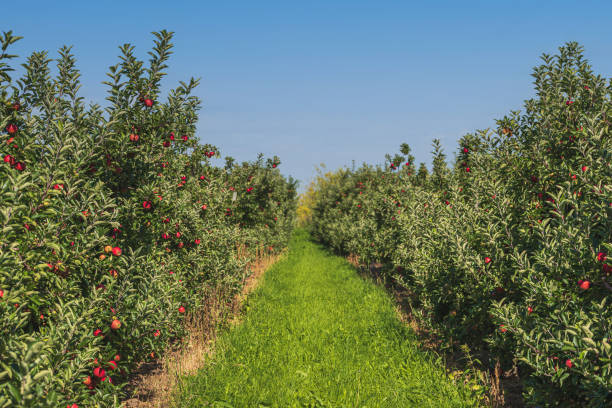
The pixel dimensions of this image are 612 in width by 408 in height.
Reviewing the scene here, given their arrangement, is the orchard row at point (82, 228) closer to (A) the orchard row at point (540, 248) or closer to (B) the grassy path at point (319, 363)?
(B) the grassy path at point (319, 363)

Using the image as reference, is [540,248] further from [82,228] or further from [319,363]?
[82,228]

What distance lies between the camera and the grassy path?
385 cm

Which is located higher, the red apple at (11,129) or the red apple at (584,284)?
the red apple at (11,129)

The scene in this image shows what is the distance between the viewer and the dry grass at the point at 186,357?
4.00 metres

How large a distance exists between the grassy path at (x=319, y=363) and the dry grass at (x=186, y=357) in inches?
8.8

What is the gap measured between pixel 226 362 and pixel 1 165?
3.47m

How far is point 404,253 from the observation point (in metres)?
6.86

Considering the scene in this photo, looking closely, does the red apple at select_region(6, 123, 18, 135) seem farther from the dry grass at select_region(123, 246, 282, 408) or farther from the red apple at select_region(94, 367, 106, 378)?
the dry grass at select_region(123, 246, 282, 408)

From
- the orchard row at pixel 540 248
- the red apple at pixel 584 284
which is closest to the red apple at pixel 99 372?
the orchard row at pixel 540 248

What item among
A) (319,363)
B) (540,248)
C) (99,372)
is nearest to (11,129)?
(99,372)

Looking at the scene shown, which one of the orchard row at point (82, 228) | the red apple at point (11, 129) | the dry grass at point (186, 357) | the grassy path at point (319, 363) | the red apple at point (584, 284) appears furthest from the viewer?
the dry grass at point (186, 357)

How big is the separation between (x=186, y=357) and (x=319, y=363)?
6.46 ft

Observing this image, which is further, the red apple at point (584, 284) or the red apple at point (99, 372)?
the red apple at point (99, 372)

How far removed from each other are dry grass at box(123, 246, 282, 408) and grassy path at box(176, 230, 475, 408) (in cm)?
22
